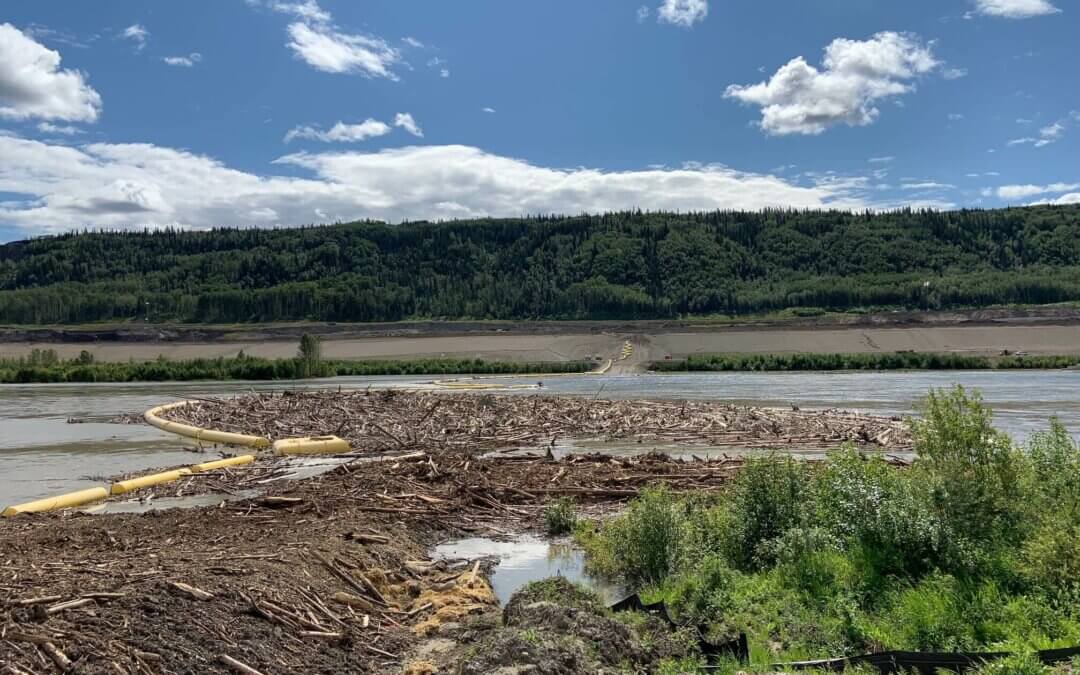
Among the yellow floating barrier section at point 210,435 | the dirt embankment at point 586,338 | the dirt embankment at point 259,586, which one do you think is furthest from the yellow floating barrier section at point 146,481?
the dirt embankment at point 586,338

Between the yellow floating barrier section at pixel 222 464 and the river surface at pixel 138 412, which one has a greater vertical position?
the yellow floating barrier section at pixel 222 464

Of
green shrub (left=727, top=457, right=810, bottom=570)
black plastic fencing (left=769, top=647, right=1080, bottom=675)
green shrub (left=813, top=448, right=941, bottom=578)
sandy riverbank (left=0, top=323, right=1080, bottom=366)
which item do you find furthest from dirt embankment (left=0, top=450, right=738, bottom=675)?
sandy riverbank (left=0, top=323, right=1080, bottom=366)

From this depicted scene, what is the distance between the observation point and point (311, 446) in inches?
938

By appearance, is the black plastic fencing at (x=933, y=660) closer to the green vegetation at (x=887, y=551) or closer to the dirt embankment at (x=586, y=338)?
the green vegetation at (x=887, y=551)

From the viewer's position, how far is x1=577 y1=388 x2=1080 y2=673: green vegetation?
787 centimetres

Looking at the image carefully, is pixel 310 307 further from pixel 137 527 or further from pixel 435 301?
pixel 137 527

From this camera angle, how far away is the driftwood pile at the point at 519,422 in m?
25.7

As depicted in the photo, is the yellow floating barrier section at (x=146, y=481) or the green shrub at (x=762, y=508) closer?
the green shrub at (x=762, y=508)

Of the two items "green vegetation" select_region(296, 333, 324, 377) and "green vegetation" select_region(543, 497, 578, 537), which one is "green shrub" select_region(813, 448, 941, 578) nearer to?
"green vegetation" select_region(543, 497, 578, 537)

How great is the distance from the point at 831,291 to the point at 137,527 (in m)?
183

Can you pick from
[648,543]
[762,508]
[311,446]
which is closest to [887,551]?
[762,508]

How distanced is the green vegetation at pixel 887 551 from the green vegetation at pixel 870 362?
256ft

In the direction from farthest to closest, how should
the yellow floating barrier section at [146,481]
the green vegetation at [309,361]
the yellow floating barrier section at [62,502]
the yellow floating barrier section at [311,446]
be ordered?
the green vegetation at [309,361], the yellow floating barrier section at [311,446], the yellow floating barrier section at [146,481], the yellow floating barrier section at [62,502]

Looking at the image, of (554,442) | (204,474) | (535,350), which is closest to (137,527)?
(204,474)
